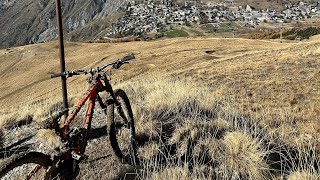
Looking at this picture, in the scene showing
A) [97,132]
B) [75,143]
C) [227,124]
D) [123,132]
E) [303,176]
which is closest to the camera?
[303,176]

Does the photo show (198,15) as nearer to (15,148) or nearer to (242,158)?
(15,148)

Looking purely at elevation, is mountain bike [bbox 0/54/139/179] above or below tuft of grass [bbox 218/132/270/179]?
above

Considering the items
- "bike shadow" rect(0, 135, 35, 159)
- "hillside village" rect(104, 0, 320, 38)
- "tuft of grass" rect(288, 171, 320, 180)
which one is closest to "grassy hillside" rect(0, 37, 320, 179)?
"tuft of grass" rect(288, 171, 320, 180)

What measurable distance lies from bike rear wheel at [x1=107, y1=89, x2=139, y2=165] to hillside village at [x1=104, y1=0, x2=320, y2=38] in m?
125

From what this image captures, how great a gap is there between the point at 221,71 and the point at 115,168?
10847 millimetres

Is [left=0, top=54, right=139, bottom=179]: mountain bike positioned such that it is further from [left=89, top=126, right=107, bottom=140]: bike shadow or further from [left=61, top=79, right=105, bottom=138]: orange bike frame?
[left=89, top=126, right=107, bottom=140]: bike shadow

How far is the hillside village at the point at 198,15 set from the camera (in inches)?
5866

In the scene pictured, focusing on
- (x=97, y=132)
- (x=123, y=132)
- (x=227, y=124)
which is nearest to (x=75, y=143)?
(x=123, y=132)

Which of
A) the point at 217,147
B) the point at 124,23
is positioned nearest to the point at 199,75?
the point at 217,147

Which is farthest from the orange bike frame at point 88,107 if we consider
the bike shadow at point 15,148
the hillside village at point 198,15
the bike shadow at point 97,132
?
the hillside village at point 198,15

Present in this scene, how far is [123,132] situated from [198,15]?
160 meters

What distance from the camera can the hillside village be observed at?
149m

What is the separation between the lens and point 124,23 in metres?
180

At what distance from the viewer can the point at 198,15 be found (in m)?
162
